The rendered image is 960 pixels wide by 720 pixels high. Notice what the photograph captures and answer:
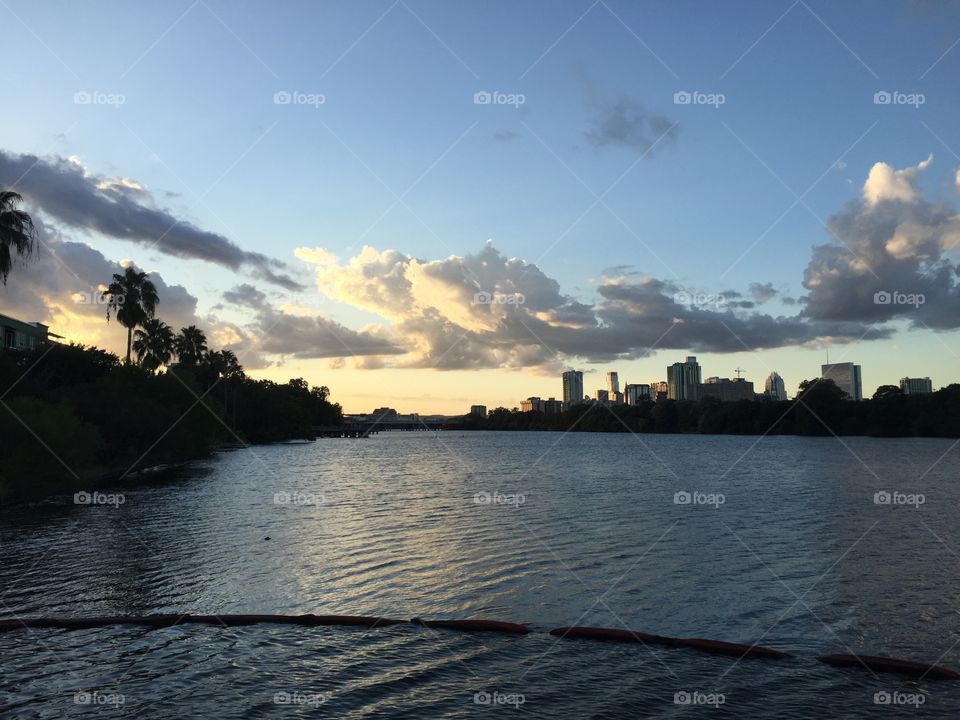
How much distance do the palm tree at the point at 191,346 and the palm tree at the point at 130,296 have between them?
57.9 metres

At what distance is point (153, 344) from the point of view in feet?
382

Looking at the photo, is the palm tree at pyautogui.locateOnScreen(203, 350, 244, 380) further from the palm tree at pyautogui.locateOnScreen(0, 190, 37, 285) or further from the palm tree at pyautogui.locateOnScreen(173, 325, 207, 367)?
the palm tree at pyautogui.locateOnScreen(0, 190, 37, 285)

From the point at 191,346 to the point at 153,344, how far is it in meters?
37.8

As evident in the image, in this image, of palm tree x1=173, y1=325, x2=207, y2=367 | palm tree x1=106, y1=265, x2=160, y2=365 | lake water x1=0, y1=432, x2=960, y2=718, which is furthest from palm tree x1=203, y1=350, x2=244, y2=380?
lake water x1=0, y1=432, x2=960, y2=718

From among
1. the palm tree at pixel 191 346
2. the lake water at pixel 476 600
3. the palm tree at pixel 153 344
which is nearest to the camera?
the lake water at pixel 476 600

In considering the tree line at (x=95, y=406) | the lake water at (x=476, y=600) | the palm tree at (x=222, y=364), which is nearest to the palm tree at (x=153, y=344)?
the tree line at (x=95, y=406)

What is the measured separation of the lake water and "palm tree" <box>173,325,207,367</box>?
10065 centimetres

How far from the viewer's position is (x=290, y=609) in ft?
78.7

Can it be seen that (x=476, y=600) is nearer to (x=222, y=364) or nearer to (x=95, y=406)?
(x=95, y=406)

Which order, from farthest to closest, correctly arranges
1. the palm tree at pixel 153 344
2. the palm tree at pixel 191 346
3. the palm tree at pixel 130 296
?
the palm tree at pixel 191 346, the palm tree at pixel 153 344, the palm tree at pixel 130 296

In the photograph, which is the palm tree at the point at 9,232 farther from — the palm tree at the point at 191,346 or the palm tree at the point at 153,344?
the palm tree at the point at 191,346

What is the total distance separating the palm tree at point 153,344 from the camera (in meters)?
114

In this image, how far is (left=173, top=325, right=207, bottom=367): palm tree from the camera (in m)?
150

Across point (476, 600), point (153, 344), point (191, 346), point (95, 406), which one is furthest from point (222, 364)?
point (476, 600)
